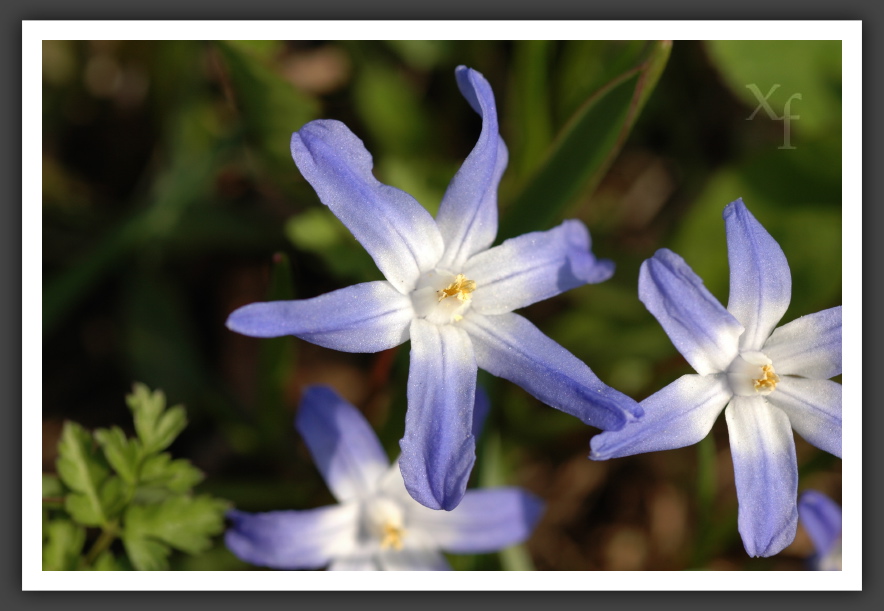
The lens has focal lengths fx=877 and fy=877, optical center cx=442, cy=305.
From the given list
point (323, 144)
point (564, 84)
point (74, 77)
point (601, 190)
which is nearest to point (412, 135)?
point (564, 84)

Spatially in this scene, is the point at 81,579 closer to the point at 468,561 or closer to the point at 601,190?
the point at 468,561

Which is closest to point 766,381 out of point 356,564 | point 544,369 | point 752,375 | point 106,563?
point 752,375

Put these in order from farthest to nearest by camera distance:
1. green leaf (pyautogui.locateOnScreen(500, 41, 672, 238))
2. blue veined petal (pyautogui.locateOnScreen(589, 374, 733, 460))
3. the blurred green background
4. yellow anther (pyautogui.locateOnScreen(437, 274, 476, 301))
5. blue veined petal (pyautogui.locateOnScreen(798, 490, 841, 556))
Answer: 1. the blurred green background
2. blue veined petal (pyautogui.locateOnScreen(798, 490, 841, 556))
3. green leaf (pyautogui.locateOnScreen(500, 41, 672, 238))
4. yellow anther (pyautogui.locateOnScreen(437, 274, 476, 301))
5. blue veined petal (pyautogui.locateOnScreen(589, 374, 733, 460))

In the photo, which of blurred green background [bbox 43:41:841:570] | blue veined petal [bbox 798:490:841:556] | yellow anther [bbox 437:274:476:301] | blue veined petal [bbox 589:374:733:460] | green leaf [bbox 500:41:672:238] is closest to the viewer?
blue veined petal [bbox 589:374:733:460]

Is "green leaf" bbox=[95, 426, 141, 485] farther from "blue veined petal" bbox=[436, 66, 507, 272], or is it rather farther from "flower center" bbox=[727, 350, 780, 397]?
"flower center" bbox=[727, 350, 780, 397]

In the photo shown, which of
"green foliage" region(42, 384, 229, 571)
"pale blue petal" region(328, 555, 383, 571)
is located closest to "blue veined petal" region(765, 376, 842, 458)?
"pale blue petal" region(328, 555, 383, 571)

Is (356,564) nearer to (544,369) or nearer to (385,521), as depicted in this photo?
(385,521)
